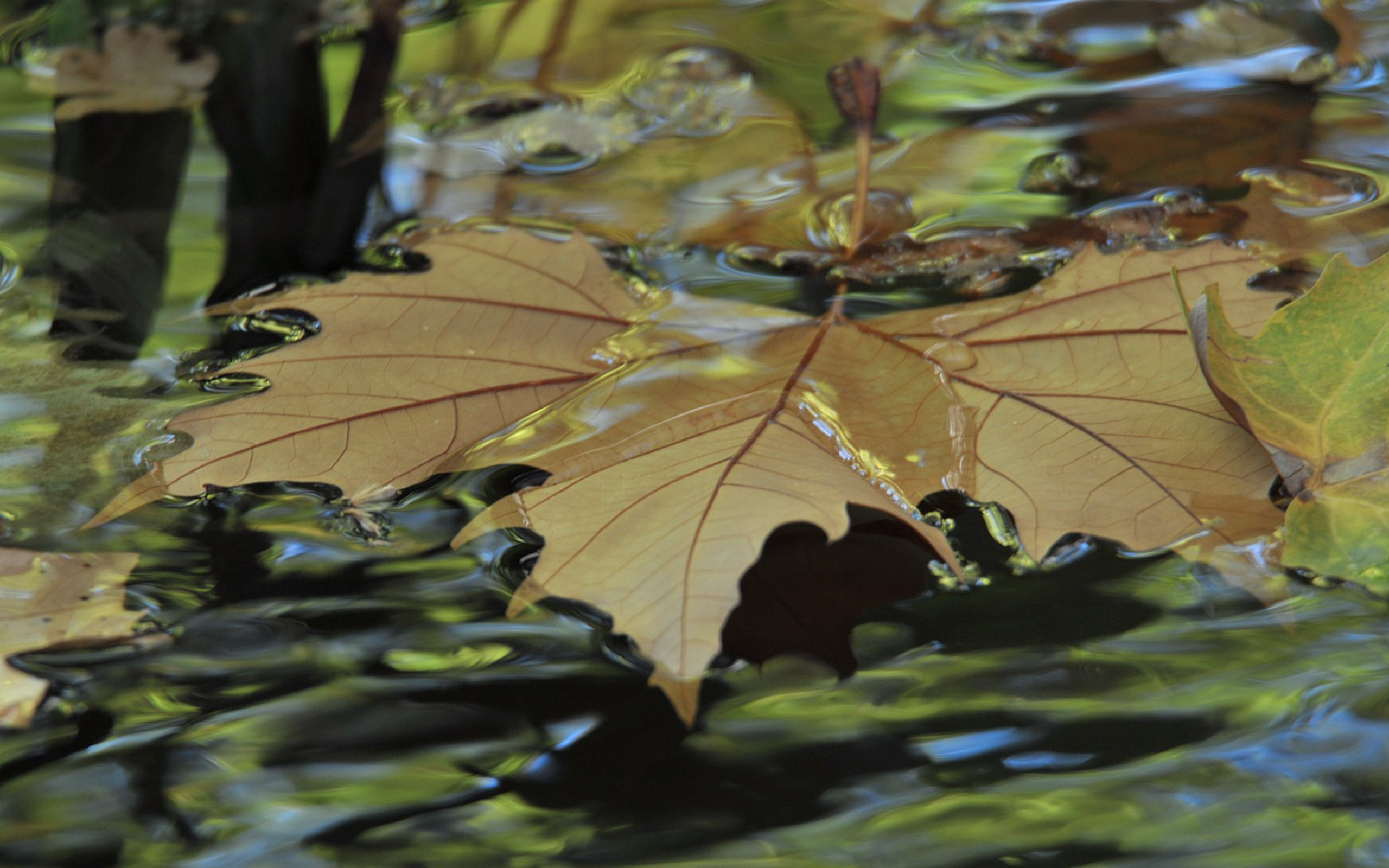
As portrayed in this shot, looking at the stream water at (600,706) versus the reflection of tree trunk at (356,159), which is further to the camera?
the reflection of tree trunk at (356,159)

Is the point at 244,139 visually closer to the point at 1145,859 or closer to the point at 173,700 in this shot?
the point at 173,700

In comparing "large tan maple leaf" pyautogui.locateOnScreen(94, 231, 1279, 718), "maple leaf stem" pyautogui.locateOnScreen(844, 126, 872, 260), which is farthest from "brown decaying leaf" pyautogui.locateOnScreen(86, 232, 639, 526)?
"maple leaf stem" pyautogui.locateOnScreen(844, 126, 872, 260)

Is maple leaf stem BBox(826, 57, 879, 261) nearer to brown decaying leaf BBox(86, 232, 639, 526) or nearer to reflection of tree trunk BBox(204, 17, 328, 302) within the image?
brown decaying leaf BBox(86, 232, 639, 526)

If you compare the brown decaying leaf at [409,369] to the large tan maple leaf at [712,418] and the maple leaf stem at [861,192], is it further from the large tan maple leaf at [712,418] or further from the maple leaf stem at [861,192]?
the maple leaf stem at [861,192]

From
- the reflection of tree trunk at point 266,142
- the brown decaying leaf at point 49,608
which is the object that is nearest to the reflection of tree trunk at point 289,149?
the reflection of tree trunk at point 266,142

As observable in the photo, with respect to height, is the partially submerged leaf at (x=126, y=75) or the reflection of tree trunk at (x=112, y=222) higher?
the partially submerged leaf at (x=126, y=75)

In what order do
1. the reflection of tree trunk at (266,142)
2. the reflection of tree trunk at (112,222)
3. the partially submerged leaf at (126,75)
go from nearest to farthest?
1. the reflection of tree trunk at (112,222)
2. the reflection of tree trunk at (266,142)
3. the partially submerged leaf at (126,75)
